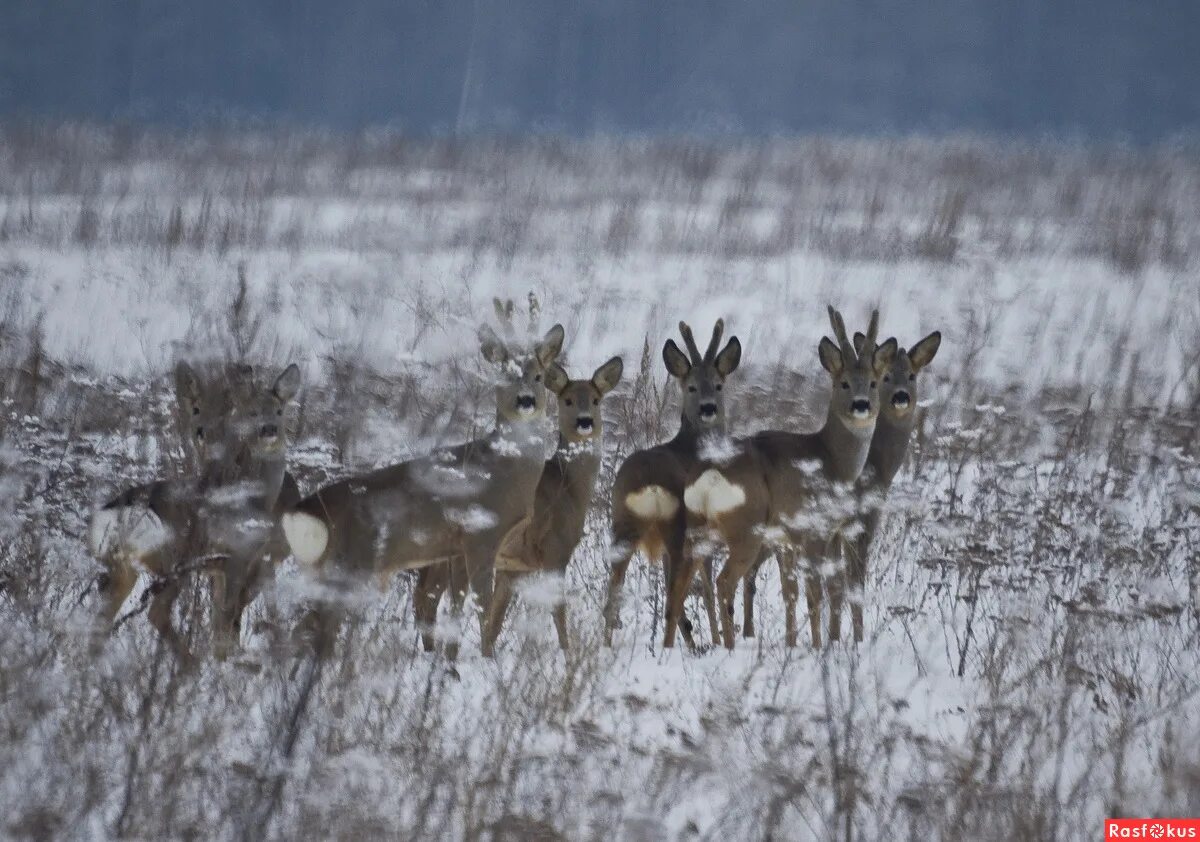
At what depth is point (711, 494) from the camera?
7.13 m

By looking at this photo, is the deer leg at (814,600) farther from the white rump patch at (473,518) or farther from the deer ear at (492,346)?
the deer ear at (492,346)

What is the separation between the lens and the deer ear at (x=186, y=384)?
6836 mm

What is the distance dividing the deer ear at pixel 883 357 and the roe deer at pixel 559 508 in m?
1.37

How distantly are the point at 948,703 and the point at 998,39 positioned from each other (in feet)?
191

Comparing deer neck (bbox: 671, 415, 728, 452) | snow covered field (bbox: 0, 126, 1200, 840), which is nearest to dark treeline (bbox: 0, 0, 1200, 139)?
snow covered field (bbox: 0, 126, 1200, 840)

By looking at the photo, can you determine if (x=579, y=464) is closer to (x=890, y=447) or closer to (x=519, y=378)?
(x=519, y=378)

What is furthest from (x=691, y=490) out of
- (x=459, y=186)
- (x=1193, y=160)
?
(x=1193, y=160)

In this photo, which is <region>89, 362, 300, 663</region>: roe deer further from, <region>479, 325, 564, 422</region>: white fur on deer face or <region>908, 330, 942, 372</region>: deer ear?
<region>908, 330, 942, 372</region>: deer ear

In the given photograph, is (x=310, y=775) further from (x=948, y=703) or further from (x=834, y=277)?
(x=834, y=277)

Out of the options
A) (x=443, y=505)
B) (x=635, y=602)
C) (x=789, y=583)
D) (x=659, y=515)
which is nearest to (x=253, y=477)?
(x=443, y=505)

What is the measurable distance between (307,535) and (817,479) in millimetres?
2554

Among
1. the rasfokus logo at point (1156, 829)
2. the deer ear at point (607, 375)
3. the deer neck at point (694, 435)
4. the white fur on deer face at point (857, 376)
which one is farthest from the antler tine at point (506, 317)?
the rasfokus logo at point (1156, 829)

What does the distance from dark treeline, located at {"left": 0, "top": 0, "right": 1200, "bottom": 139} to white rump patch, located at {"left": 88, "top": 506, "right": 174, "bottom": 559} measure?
2869 cm

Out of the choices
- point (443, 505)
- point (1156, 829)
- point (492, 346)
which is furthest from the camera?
point (492, 346)
